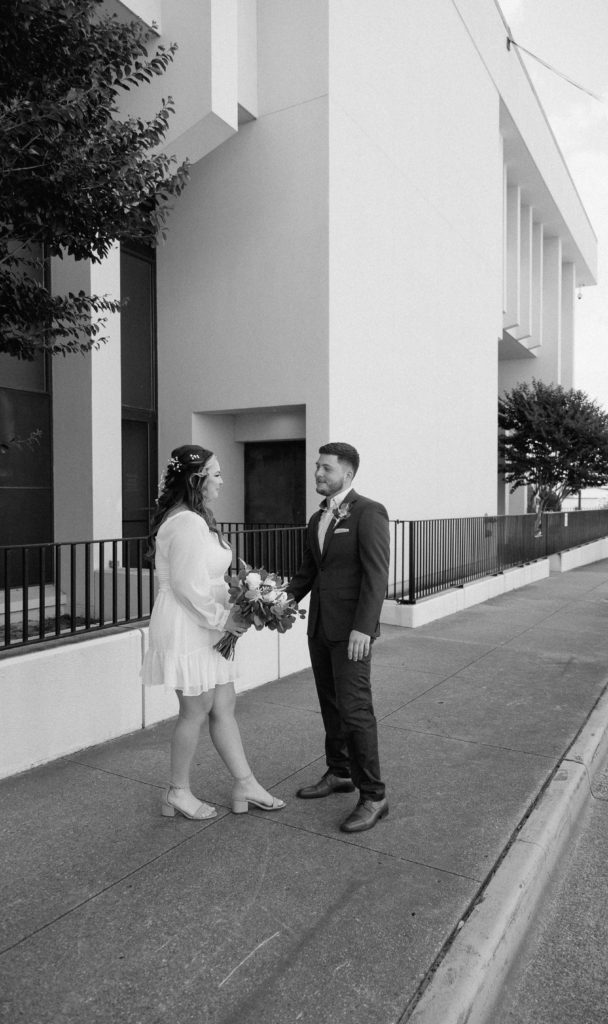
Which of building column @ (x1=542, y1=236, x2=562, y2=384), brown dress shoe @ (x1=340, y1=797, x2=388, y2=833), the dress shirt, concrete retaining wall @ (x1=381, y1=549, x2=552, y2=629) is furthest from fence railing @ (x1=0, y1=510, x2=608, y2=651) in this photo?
building column @ (x1=542, y1=236, x2=562, y2=384)

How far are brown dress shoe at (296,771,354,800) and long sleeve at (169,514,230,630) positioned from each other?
4.20 ft

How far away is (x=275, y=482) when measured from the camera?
12.9 m

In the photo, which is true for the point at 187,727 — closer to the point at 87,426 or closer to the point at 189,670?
the point at 189,670

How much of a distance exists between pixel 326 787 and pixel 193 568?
1.64 metres

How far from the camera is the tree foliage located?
21391mm

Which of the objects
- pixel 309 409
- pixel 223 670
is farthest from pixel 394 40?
pixel 223 670

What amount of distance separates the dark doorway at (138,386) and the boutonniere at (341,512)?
8709 millimetres

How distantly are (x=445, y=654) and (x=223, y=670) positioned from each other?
499 centimetres

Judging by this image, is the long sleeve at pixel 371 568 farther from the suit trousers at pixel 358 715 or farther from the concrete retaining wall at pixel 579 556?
the concrete retaining wall at pixel 579 556

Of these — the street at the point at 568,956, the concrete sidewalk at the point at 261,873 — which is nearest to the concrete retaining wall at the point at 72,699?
the concrete sidewalk at the point at 261,873

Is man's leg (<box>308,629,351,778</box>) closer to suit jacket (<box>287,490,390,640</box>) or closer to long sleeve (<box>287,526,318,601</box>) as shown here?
suit jacket (<box>287,490,390,640</box>)

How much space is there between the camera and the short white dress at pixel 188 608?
3492mm

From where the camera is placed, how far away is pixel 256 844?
3531 mm

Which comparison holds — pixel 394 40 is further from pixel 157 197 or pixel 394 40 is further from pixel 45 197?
pixel 45 197
